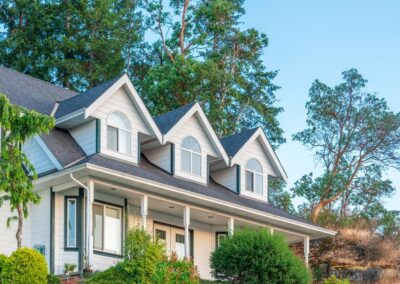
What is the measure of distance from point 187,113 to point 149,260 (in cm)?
957

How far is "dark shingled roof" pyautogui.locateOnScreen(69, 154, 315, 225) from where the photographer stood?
27844 millimetres

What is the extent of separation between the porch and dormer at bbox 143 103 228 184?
1.64m

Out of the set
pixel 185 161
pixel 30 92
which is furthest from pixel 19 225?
pixel 185 161

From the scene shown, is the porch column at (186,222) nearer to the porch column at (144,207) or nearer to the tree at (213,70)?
the porch column at (144,207)

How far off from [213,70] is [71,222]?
19.3 m

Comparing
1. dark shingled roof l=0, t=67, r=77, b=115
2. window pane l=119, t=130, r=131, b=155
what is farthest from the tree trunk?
dark shingled roof l=0, t=67, r=77, b=115

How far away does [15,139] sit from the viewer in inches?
957

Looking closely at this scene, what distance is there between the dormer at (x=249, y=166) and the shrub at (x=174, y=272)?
30.8ft

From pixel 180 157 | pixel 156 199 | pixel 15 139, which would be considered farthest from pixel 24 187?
pixel 180 157

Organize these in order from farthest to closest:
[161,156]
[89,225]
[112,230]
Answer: [161,156] < [112,230] < [89,225]

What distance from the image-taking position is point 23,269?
2244cm

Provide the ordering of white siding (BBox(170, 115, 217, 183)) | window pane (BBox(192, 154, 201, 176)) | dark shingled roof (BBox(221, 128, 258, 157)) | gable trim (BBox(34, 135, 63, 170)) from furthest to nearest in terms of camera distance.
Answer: dark shingled roof (BBox(221, 128, 258, 157))
window pane (BBox(192, 154, 201, 176))
white siding (BBox(170, 115, 217, 183))
gable trim (BBox(34, 135, 63, 170))

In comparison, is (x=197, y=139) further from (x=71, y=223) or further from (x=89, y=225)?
(x=89, y=225)

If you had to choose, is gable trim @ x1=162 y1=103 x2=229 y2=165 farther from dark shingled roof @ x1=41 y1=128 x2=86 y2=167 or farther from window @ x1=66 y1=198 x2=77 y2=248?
window @ x1=66 y1=198 x2=77 y2=248
